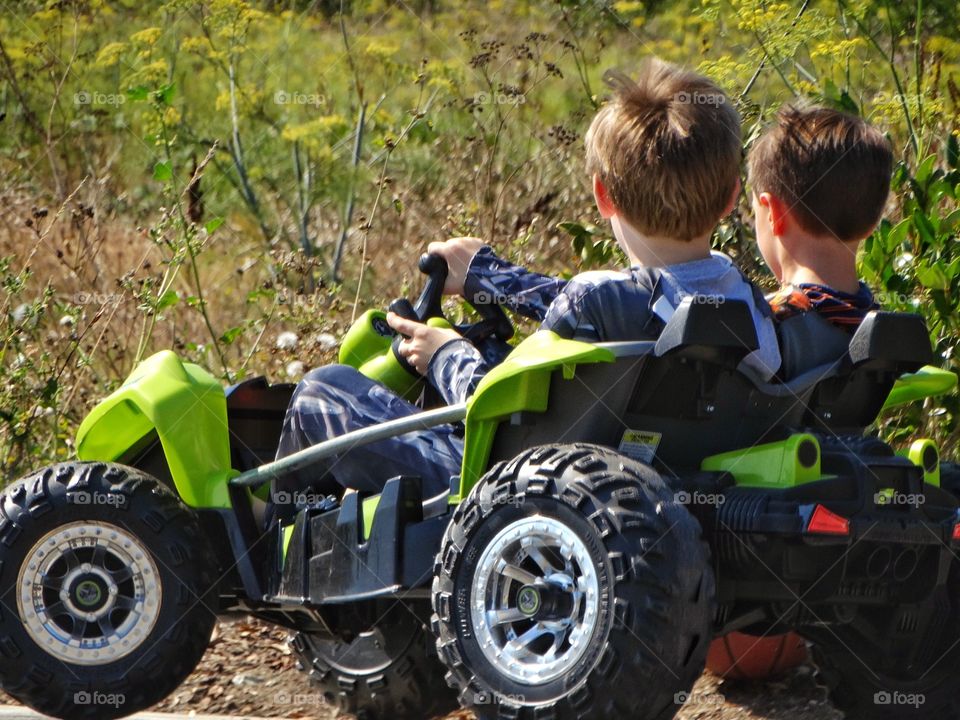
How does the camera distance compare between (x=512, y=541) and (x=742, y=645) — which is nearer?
(x=512, y=541)

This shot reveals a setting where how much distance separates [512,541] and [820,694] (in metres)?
1.69

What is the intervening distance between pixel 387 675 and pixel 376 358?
0.89 metres

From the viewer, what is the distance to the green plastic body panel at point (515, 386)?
9.96 feet

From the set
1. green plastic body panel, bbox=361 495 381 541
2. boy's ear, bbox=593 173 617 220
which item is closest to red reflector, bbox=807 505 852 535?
boy's ear, bbox=593 173 617 220

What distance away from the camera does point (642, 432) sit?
3.19m

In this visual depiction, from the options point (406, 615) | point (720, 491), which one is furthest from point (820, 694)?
point (720, 491)

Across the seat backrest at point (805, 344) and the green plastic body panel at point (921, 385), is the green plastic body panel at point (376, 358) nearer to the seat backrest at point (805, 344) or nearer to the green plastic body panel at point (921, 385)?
the seat backrest at point (805, 344)

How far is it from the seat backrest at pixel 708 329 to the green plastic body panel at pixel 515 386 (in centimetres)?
15

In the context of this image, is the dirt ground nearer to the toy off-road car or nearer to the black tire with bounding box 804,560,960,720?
the black tire with bounding box 804,560,960,720

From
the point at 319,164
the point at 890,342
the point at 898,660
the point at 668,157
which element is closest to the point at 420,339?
the point at 668,157

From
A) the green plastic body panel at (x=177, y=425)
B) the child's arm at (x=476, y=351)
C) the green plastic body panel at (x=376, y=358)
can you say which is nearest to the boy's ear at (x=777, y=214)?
the child's arm at (x=476, y=351)

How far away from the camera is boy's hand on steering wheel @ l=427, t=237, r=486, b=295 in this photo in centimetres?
386

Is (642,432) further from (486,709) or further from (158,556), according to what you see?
(158,556)

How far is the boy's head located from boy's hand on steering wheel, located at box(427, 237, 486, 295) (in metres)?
0.76
